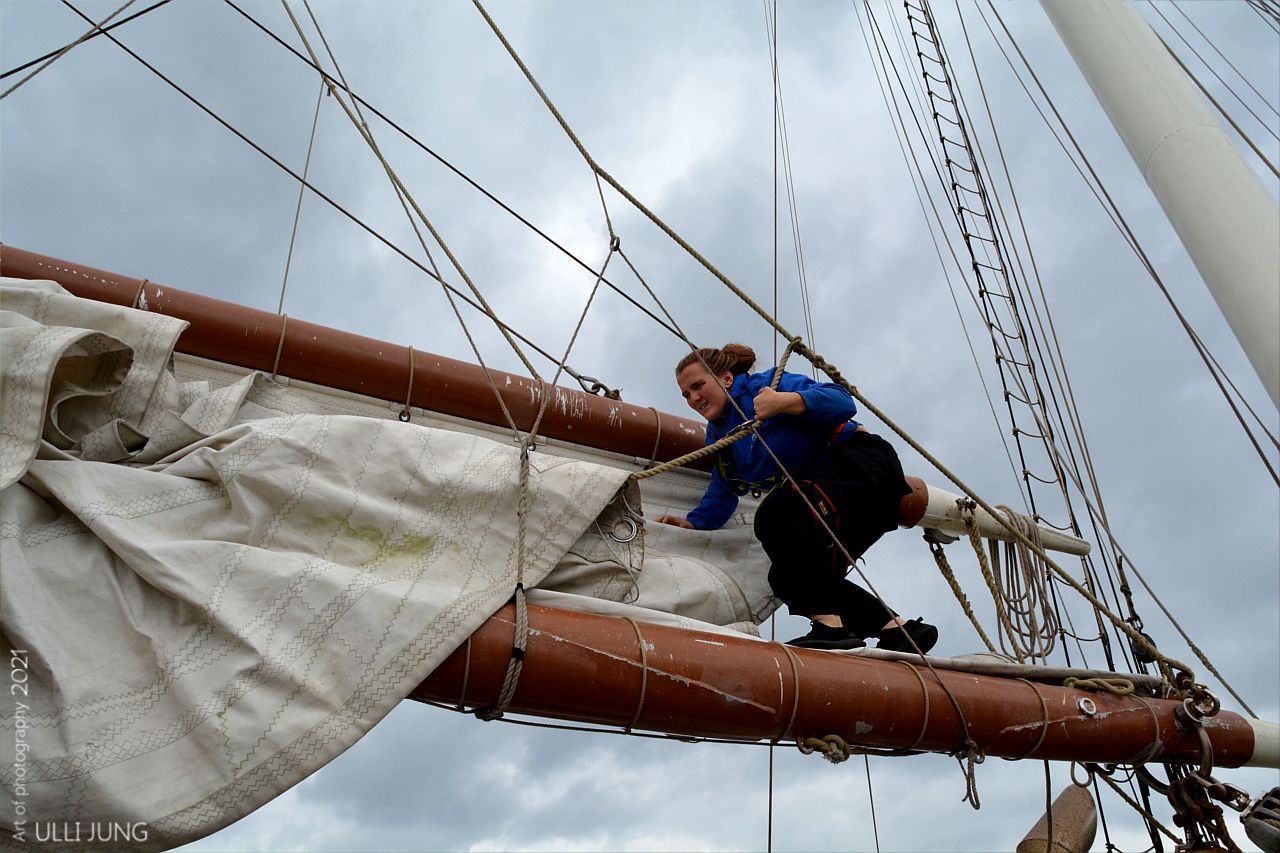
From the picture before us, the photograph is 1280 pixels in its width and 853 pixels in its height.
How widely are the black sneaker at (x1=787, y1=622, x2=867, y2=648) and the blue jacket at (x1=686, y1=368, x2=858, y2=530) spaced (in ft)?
1.82

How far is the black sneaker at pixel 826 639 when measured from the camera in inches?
118

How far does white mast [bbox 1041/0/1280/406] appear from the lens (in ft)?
7.67

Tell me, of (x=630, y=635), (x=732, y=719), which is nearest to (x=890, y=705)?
(x=732, y=719)

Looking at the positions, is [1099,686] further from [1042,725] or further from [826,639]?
[826,639]

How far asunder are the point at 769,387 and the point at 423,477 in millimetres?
1174

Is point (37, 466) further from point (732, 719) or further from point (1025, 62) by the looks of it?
point (1025, 62)

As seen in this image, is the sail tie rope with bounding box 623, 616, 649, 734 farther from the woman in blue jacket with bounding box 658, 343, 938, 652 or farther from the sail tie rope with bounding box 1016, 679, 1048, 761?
the sail tie rope with bounding box 1016, 679, 1048, 761

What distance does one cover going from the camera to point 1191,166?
2.58 meters

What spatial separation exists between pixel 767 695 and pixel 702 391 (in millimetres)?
1202

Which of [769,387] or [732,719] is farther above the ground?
[769,387]

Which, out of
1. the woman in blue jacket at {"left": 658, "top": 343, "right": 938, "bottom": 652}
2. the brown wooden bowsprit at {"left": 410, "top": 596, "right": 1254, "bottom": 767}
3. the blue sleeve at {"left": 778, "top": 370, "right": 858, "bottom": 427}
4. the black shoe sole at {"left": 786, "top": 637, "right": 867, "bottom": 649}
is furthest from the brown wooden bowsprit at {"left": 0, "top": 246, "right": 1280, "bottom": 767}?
the blue sleeve at {"left": 778, "top": 370, "right": 858, "bottom": 427}

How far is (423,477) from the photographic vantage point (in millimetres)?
2658

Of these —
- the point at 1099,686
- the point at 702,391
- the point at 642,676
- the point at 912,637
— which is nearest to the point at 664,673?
the point at 642,676

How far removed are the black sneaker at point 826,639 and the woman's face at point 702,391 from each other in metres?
0.77
